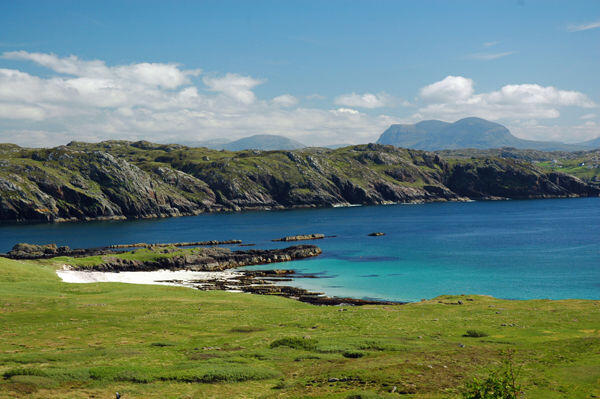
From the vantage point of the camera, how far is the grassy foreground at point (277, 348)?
79.3 feet

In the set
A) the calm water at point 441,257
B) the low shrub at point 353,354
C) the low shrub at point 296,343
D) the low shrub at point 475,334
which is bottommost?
the calm water at point 441,257

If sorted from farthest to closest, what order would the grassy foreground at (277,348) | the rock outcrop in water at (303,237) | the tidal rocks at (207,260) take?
the rock outcrop in water at (303,237) < the tidal rocks at (207,260) < the grassy foreground at (277,348)

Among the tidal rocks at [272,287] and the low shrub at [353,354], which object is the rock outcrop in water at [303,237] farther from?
the low shrub at [353,354]

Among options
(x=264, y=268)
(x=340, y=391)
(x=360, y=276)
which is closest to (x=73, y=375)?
(x=340, y=391)

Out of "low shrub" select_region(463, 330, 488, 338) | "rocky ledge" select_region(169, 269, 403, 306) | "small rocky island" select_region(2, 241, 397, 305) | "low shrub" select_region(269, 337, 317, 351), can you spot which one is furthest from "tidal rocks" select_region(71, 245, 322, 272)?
"low shrub" select_region(463, 330, 488, 338)

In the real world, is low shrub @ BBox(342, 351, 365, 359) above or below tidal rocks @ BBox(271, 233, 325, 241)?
above

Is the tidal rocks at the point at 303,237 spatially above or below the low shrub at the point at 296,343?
below

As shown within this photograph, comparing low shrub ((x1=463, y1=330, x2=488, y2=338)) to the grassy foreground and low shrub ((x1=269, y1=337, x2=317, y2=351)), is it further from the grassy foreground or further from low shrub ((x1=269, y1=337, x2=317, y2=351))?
low shrub ((x1=269, y1=337, x2=317, y2=351))

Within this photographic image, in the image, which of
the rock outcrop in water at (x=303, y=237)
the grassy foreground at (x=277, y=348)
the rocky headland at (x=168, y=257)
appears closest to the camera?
the grassy foreground at (x=277, y=348)

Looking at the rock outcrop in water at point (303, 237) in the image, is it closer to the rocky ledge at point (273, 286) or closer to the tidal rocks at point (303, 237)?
the tidal rocks at point (303, 237)

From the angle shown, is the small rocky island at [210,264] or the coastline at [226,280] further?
the small rocky island at [210,264]

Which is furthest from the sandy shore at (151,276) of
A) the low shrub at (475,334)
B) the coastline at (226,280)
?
the low shrub at (475,334)

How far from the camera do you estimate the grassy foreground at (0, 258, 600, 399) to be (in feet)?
79.3

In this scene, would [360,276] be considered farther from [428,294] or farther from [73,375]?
[73,375]
